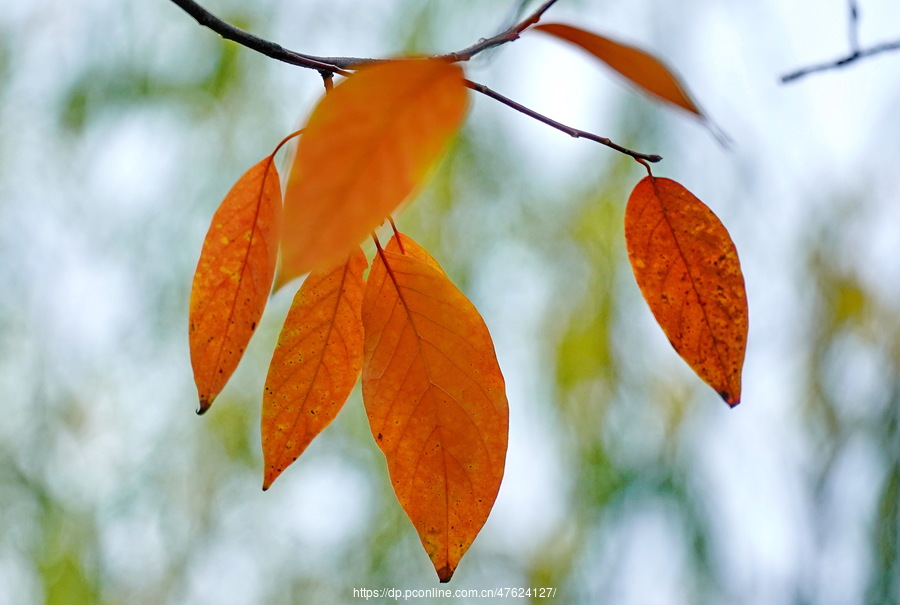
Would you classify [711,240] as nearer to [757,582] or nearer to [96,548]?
[757,582]

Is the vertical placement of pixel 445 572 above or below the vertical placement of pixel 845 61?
below

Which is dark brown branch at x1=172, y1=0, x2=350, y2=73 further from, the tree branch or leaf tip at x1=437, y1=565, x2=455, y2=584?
leaf tip at x1=437, y1=565, x2=455, y2=584

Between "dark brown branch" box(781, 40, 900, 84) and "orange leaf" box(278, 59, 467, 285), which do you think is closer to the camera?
"orange leaf" box(278, 59, 467, 285)

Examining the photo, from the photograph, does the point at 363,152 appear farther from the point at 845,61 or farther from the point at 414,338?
the point at 845,61

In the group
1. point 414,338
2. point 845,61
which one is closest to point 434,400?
point 414,338

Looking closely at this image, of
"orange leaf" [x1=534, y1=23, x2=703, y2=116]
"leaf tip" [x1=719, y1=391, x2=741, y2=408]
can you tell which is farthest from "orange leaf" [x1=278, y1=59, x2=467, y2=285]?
"leaf tip" [x1=719, y1=391, x2=741, y2=408]

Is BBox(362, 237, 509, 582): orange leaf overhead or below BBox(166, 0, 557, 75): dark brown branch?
below

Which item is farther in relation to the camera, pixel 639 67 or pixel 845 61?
pixel 845 61

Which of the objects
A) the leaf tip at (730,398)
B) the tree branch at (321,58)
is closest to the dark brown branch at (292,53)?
the tree branch at (321,58)
